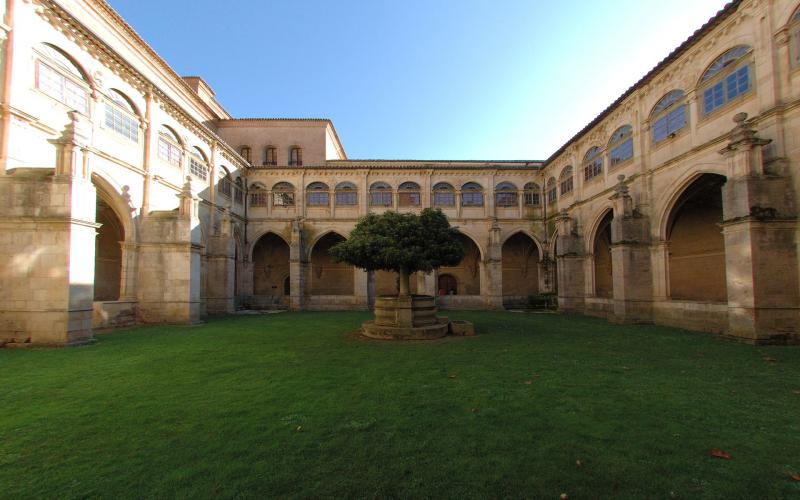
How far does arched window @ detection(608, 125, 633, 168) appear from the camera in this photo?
1784cm

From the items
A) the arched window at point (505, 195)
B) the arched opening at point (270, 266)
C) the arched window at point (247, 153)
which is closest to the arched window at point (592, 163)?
the arched window at point (505, 195)

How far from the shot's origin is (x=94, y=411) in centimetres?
504

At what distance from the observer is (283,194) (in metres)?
27.5

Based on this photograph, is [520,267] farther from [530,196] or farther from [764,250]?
[764,250]

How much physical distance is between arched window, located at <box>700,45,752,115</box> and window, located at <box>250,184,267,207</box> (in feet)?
87.7

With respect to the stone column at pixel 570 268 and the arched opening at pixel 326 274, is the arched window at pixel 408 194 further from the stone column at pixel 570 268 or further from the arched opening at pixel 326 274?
the stone column at pixel 570 268

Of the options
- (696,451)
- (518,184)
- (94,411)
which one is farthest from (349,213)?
(696,451)

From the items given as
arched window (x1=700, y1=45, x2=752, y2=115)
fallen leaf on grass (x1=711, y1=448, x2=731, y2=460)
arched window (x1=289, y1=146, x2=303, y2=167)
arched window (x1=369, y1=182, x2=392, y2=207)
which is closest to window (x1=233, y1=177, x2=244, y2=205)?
arched window (x1=289, y1=146, x2=303, y2=167)

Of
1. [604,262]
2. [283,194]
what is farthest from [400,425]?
[604,262]

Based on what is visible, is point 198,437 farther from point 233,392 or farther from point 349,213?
point 349,213

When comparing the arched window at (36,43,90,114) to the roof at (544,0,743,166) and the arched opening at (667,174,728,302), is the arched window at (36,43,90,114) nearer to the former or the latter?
the roof at (544,0,743,166)

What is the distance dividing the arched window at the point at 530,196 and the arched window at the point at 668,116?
37.0 feet

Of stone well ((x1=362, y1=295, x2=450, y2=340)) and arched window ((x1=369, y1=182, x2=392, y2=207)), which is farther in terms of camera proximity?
arched window ((x1=369, y1=182, x2=392, y2=207))

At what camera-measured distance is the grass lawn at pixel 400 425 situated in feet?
10.7
